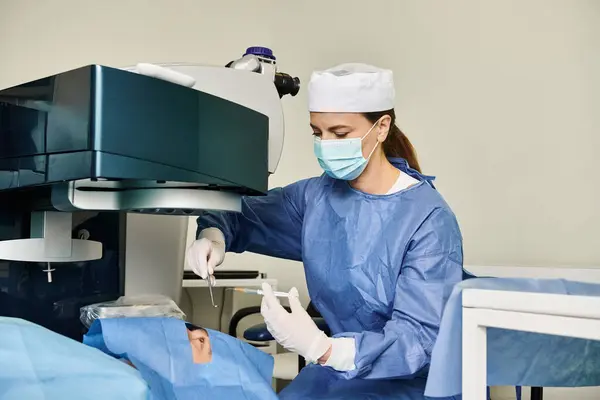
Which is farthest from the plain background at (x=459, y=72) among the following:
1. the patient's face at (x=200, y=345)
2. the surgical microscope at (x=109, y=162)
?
the patient's face at (x=200, y=345)

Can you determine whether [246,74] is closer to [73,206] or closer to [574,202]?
[73,206]

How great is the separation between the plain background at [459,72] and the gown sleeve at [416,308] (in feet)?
3.02

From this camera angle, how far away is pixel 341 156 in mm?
1450

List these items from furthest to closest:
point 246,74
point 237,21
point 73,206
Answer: point 237,21 → point 246,74 → point 73,206

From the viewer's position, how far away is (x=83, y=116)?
34.4 inches

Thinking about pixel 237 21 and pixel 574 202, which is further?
pixel 237 21

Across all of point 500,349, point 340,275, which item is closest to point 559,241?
point 340,275

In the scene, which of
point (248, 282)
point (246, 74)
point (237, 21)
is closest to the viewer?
point (246, 74)

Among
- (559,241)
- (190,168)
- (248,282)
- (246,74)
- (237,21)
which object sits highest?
(237,21)

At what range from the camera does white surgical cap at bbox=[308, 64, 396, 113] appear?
1.45 m

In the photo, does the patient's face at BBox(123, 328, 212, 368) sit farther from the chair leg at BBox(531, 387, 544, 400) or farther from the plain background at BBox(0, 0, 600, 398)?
the plain background at BBox(0, 0, 600, 398)

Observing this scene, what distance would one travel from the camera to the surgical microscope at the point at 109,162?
887 mm

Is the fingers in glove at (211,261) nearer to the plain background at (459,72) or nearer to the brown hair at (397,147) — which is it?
the brown hair at (397,147)

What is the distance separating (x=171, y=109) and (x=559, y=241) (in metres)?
1.60
